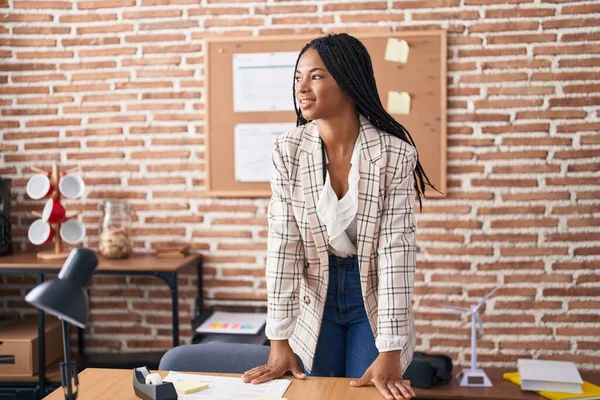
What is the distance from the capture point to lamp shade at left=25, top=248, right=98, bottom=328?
0.95m

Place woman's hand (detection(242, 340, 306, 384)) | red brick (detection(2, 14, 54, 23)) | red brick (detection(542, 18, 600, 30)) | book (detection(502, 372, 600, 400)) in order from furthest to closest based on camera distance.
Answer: red brick (detection(2, 14, 54, 23)) < red brick (detection(542, 18, 600, 30)) < book (detection(502, 372, 600, 400)) < woman's hand (detection(242, 340, 306, 384))

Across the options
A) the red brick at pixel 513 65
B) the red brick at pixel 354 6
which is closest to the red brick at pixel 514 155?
the red brick at pixel 513 65

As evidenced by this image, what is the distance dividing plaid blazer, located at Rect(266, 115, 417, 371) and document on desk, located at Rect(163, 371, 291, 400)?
267mm

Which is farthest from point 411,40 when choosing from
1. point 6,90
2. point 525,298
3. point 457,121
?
point 6,90

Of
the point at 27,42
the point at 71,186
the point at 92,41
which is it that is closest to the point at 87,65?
the point at 92,41

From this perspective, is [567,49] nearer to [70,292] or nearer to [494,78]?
[494,78]

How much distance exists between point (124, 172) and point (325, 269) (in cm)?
188

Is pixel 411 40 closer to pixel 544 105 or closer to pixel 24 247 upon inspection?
pixel 544 105

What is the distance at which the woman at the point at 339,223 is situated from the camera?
1.69 metres

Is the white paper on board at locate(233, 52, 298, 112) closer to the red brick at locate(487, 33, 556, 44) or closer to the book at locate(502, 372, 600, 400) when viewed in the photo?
the red brick at locate(487, 33, 556, 44)

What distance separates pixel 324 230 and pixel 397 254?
21 centimetres

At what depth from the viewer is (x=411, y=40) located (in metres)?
3.06

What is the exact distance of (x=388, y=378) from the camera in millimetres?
1490

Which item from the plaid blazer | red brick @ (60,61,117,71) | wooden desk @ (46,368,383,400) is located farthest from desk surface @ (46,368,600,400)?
red brick @ (60,61,117,71)
